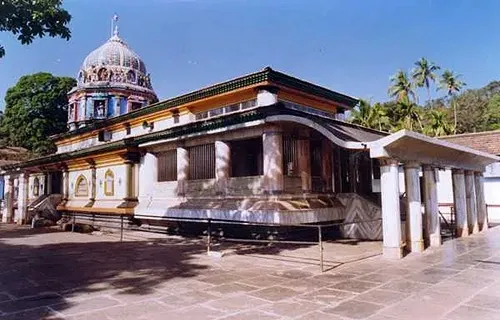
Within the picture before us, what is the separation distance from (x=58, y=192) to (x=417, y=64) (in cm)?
3869

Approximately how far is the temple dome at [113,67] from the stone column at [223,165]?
59.0 feet

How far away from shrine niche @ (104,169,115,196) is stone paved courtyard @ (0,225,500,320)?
302 inches

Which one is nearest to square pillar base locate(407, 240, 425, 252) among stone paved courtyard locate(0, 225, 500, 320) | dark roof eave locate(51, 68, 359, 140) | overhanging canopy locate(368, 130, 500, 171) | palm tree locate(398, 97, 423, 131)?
stone paved courtyard locate(0, 225, 500, 320)

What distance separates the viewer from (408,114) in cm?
3572

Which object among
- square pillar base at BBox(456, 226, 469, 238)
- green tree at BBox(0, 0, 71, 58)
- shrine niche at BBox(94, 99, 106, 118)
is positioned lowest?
square pillar base at BBox(456, 226, 469, 238)

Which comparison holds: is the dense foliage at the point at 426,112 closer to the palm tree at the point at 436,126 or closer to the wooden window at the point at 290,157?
the palm tree at the point at 436,126

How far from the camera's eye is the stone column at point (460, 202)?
1367 centimetres

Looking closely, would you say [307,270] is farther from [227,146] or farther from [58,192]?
[58,192]

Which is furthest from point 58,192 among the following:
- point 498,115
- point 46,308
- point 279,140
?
point 498,115

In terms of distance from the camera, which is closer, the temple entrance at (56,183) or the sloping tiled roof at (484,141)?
the sloping tiled roof at (484,141)

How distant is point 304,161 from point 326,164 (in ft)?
4.87

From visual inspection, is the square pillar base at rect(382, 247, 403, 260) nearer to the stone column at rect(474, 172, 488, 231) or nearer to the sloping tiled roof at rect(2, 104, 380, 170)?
the sloping tiled roof at rect(2, 104, 380, 170)

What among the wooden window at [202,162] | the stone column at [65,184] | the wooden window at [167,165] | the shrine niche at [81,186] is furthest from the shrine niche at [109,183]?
the wooden window at [202,162]

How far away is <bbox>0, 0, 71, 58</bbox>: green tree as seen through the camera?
24.3 feet
